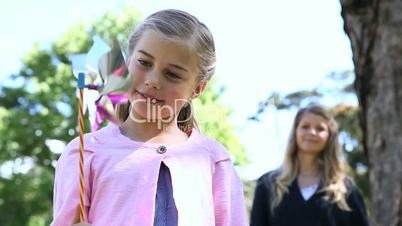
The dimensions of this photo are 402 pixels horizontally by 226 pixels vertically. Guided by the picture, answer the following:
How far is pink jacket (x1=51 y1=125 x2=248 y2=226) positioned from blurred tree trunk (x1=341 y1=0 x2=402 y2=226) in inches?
23.6

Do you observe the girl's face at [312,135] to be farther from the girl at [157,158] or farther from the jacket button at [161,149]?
the jacket button at [161,149]

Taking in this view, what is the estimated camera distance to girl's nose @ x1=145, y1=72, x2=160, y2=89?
192 cm

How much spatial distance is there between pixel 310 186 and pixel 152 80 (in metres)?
2.58

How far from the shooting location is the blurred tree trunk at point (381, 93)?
7.93ft

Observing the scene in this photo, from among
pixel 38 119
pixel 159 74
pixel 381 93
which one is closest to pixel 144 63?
pixel 159 74

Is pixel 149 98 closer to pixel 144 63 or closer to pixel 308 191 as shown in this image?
pixel 144 63

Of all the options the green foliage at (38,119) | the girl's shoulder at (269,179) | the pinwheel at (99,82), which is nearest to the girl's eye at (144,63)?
the pinwheel at (99,82)

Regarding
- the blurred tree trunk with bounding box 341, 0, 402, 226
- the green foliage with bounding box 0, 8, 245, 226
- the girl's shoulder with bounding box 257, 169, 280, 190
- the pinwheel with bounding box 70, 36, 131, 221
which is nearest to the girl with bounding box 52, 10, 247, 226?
the pinwheel with bounding box 70, 36, 131, 221

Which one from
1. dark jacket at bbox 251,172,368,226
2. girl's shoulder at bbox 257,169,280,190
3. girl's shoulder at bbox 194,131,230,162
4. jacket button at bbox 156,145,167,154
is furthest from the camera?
girl's shoulder at bbox 257,169,280,190

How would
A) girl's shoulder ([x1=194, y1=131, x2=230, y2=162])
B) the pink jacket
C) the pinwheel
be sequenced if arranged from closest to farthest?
the pinwheel
the pink jacket
girl's shoulder ([x1=194, y1=131, x2=230, y2=162])

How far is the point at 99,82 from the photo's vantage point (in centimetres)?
186

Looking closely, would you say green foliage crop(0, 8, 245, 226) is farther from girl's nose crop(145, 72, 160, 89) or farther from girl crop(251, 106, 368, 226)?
girl's nose crop(145, 72, 160, 89)

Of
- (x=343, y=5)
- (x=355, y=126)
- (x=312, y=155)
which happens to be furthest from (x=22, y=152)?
(x=343, y=5)

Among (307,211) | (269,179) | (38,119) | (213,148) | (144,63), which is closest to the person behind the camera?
(144,63)
